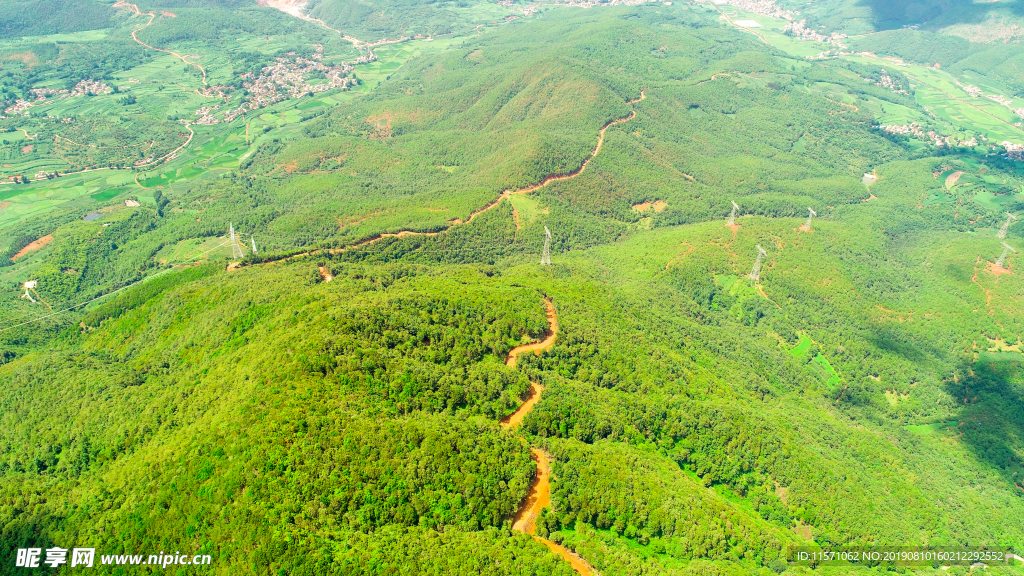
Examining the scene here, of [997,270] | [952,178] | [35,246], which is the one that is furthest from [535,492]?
[952,178]

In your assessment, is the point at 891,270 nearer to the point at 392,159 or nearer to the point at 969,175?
the point at 969,175

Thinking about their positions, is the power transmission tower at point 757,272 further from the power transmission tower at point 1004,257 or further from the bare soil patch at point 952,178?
the bare soil patch at point 952,178

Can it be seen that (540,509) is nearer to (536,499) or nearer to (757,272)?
(536,499)

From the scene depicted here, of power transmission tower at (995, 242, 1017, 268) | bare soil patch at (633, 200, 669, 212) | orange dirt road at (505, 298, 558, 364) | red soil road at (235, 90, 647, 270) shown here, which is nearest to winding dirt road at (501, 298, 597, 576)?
orange dirt road at (505, 298, 558, 364)

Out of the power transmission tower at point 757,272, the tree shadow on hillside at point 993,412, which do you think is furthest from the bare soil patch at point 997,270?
the power transmission tower at point 757,272

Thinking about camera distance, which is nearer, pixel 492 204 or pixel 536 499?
pixel 536 499

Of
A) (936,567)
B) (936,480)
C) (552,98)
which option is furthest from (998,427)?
(552,98)
